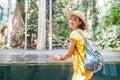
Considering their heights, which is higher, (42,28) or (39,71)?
(42,28)

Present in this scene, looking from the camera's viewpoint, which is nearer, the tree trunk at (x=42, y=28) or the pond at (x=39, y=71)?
the pond at (x=39, y=71)

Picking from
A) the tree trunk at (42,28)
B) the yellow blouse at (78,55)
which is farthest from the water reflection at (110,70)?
the tree trunk at (42,28)

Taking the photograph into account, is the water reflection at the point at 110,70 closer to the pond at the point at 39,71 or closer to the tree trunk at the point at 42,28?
the pond at the point at 39,71

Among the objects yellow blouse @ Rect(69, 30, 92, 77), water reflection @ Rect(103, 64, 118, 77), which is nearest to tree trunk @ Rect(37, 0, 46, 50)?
water reflection @ Rect(103, 64, 118, 77)

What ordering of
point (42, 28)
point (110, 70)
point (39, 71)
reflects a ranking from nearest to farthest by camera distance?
1. point (39, 71)
2. point (110, 70)
3. point (42, 28)

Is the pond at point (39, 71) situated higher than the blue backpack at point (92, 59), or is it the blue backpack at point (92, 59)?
the blue backpack at point (92, 59)

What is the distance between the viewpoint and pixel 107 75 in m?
3.63

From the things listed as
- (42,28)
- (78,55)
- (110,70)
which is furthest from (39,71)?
(42,28)

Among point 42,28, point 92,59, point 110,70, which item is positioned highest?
point 42,28

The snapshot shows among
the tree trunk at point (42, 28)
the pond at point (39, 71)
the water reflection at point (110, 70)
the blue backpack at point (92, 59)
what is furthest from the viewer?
the tree trunk at point (42, 28)

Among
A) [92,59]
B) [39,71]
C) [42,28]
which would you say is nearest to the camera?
[92,59]

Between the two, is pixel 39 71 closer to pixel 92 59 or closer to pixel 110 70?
pixel 110 70

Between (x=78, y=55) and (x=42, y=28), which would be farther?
(x=42, y=28)

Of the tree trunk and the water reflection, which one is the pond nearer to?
the water reflection
